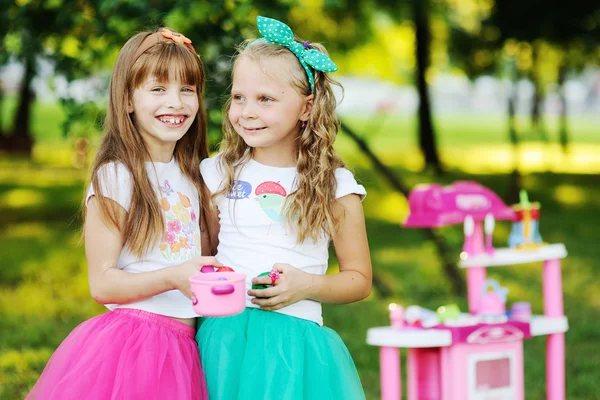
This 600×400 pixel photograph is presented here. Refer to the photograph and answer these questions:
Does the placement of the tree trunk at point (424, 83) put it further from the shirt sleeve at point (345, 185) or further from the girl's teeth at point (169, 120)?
the girl's teeth at point (169, 120)

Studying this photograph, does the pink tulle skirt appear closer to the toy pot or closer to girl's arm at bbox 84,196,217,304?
girl's arm at bbox 84,196,217,304

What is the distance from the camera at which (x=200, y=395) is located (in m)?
2.52

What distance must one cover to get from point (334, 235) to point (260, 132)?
39 centimetres

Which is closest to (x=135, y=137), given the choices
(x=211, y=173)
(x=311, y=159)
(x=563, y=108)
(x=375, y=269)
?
(x=211, y=173)

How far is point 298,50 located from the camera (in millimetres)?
2684

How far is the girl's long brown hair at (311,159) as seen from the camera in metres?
2.64

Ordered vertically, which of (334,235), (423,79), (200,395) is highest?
(423,79)

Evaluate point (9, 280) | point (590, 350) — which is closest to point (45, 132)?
point (9, 280)

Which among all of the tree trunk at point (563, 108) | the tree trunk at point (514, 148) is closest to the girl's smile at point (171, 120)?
the tree trunk at point (514, 148)

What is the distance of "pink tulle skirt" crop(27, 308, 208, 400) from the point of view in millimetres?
2461

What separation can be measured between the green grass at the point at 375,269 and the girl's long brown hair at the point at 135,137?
3.05 ft

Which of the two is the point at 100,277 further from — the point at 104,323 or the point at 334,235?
the point at 334,235

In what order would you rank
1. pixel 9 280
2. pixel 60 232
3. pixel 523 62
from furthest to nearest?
pixel 523 62 → pixel 60 232 → pixel 9 280

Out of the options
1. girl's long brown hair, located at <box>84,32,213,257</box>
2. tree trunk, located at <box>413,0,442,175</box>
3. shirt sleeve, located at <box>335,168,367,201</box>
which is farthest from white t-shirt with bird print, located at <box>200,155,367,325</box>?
tree trunk, located at <box>413,0,442,175</box>
